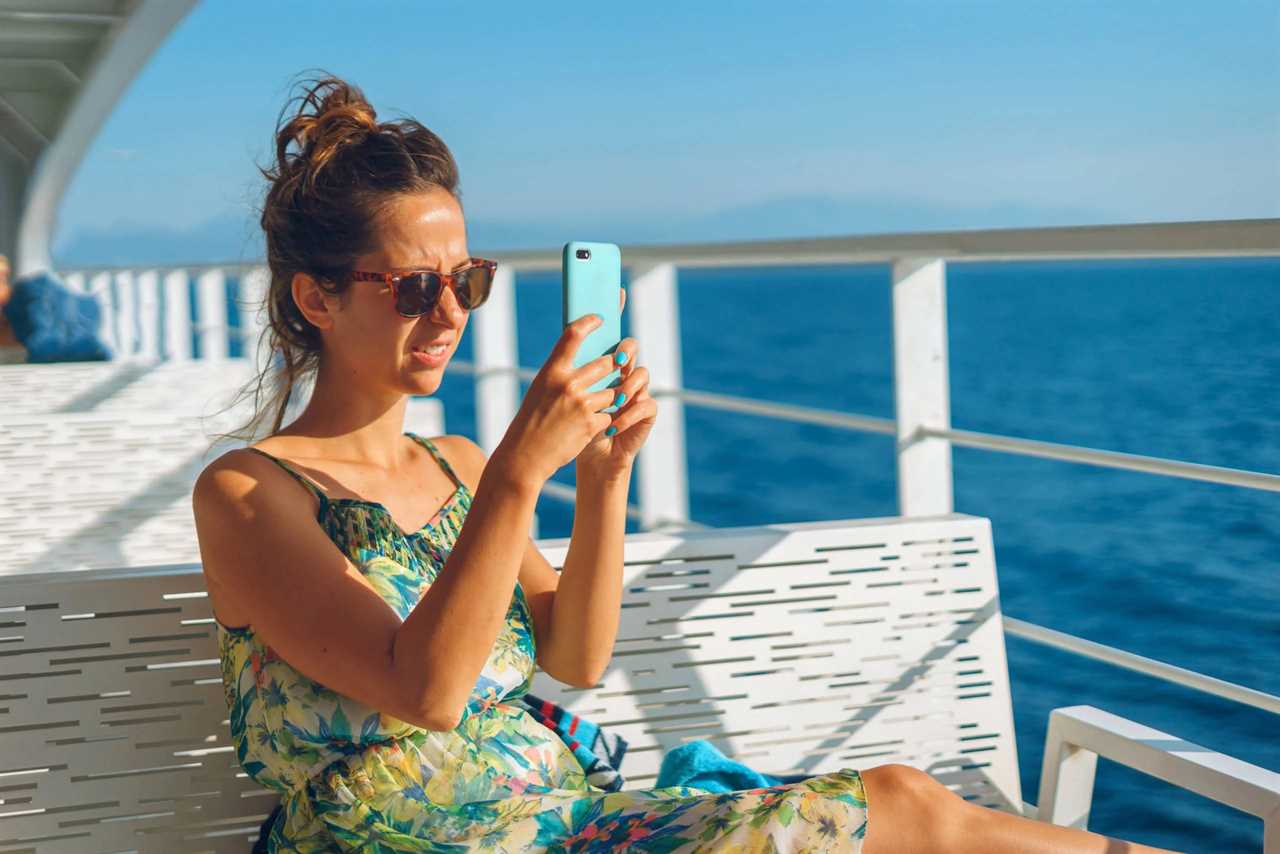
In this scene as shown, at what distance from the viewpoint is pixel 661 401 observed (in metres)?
3.63

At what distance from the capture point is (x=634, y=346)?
4.92 ft

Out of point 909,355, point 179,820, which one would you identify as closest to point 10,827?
point 179,820

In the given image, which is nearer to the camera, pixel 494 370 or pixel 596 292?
pixel 596 292

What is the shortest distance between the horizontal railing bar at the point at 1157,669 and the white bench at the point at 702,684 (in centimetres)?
14

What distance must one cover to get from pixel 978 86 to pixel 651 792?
4937 cm

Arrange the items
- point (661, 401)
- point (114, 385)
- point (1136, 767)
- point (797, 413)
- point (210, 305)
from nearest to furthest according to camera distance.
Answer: point (1136, 767) → point (797, 413) → point (661, 401) → point (114, 385) → point (210, 305)

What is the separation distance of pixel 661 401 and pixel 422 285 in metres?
2.11

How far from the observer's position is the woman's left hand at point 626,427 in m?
1.50

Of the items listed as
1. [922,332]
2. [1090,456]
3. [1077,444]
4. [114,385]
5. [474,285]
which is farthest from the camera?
[1077,444]

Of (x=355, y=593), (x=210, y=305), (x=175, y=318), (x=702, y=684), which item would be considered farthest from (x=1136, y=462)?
(x=175, y=318)

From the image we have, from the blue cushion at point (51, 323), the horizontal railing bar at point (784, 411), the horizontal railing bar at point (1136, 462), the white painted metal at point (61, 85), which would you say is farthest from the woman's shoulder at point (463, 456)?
the white painted metal at point (61, 85)

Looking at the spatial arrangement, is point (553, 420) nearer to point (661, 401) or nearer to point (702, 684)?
point (702, 684)

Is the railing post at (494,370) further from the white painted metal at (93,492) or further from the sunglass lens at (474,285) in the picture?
the sunglass lens at (474,285)

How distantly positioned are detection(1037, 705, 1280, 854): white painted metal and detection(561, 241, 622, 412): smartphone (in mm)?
834
